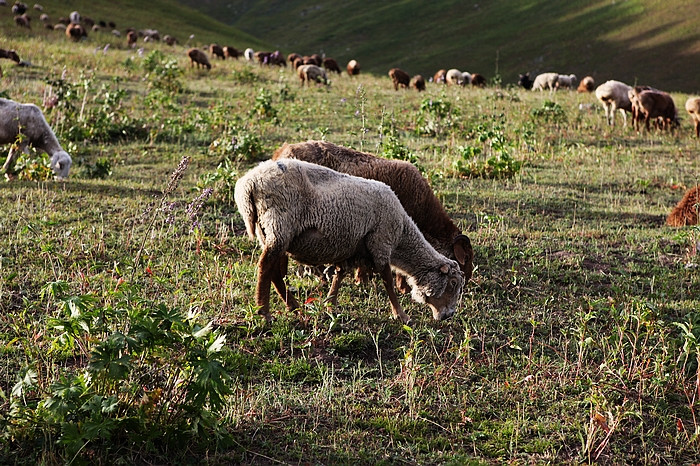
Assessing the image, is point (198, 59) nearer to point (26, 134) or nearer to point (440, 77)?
point (440, 77)

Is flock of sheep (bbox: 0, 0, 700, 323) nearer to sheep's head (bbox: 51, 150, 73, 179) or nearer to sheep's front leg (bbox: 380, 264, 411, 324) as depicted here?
sheep's front leg (bbox: 380, 264, 411, 324)

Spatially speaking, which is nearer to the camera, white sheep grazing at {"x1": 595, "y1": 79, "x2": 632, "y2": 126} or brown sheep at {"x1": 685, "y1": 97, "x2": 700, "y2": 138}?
brown sheep at {"x1": 685, "y1": 97, "x2": 700, "y2": 138}

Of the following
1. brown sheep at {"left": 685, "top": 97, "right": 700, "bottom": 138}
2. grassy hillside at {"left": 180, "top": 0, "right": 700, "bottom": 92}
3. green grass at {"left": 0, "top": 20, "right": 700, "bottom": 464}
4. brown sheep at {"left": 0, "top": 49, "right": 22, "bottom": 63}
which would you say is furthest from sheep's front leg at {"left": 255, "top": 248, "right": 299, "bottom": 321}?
grassy hillside at {"left": 180, "top": 0, "right": 700, "bottom": 92}

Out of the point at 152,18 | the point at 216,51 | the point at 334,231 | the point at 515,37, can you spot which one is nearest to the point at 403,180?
the point at 334,231

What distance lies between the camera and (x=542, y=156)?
14.5 meters

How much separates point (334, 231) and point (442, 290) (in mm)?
1218

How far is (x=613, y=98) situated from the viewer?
19578 millimetres

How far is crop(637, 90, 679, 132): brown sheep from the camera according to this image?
18.4 meters

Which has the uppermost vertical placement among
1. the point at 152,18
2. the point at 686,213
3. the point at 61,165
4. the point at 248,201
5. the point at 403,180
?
the point at 152,18

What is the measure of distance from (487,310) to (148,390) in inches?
141

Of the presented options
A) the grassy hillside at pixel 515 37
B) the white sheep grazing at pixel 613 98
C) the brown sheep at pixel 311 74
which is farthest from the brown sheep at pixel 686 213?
the grassy hillside at pixel 515 37

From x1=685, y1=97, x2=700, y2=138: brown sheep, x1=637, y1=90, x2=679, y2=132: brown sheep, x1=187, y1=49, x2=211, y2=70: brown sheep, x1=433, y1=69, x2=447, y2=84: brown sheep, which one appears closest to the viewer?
x1=685, y1=97, x2=700, y2=138: brown sheep

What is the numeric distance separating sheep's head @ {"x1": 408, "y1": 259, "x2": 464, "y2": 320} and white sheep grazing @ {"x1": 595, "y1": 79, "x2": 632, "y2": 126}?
13894 millimetres

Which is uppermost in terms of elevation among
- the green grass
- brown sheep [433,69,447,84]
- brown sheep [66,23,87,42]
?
brown sheep [66,23,87,42]
